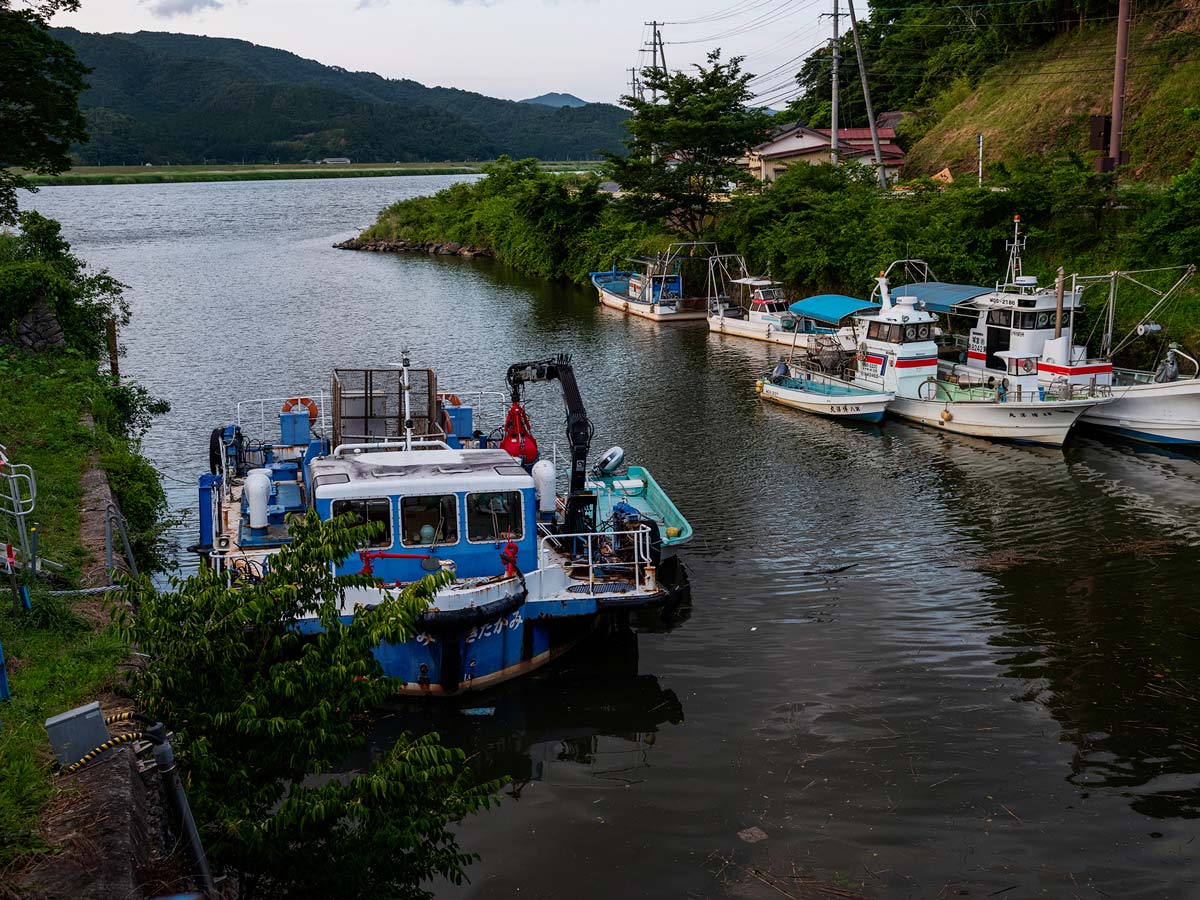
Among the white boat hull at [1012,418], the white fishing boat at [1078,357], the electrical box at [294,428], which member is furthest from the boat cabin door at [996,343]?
the electrical box at [294,428]

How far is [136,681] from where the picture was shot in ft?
31.5

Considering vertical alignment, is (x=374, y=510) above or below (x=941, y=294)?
below

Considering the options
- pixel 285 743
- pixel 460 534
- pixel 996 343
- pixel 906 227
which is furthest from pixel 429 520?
pixel 906 227

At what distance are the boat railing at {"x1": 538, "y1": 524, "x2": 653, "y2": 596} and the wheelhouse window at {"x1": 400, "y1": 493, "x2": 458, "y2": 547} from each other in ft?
5.66

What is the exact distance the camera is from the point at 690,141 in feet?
204

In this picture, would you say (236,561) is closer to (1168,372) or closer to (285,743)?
(285,743)

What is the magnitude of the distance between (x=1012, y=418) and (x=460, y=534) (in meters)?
20.8

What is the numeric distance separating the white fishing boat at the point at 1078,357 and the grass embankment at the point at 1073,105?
509 inches

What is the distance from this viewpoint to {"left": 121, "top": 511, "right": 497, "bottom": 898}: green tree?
9117mm

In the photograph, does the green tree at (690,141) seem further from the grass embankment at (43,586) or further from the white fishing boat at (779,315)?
the grass embankment at (43,586)

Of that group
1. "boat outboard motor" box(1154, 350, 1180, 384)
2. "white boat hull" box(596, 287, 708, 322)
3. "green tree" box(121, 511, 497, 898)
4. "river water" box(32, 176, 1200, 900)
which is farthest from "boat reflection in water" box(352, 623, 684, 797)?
"white boat hull" box(596, 287, 708, 322)

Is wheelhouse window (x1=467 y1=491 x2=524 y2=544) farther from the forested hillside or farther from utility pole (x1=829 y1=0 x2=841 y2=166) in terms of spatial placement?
utility pole (x1=829 y1=0 x2=841 y2=166)

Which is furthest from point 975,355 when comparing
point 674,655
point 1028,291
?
point 674,655

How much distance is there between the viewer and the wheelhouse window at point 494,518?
1697 cm
